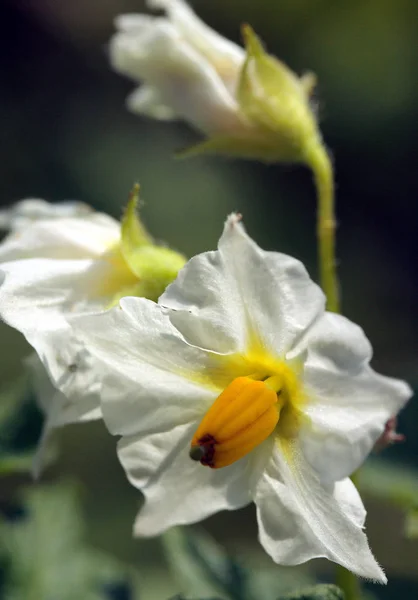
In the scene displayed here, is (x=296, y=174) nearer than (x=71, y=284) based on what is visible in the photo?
No

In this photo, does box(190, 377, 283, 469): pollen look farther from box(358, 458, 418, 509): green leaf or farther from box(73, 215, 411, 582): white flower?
box(358, 458, 418, 509): green leaf

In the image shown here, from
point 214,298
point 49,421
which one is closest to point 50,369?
point 49,421

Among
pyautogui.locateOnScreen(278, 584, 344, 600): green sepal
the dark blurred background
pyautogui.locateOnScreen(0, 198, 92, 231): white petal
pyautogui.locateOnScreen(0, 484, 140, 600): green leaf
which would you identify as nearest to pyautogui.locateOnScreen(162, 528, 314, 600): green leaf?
pyautogui.locateOnScreen(0, 484, 140, 600): green leaf

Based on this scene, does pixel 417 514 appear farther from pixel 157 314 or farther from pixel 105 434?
pixel 105 434

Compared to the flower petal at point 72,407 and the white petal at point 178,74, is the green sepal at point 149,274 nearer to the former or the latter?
the flower petal at point 72,407

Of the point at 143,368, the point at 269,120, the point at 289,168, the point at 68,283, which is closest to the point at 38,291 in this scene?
the point at 68,283

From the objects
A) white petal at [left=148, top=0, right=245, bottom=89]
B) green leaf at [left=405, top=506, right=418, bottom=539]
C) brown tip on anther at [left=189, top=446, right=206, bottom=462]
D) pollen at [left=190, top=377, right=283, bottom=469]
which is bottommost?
green leaf at [left=405, top=506, right=418, bottom=539]

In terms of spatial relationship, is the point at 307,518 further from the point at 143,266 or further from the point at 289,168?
the point at 289,168
